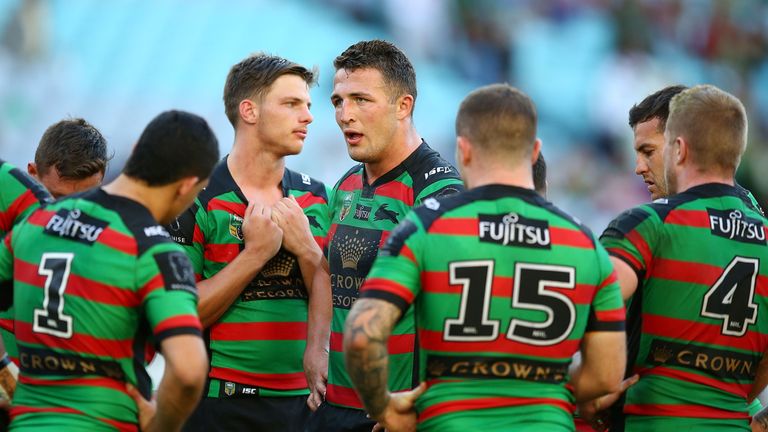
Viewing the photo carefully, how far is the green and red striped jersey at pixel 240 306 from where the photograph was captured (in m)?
5.82

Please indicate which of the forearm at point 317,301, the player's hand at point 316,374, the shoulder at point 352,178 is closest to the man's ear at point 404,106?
the shoulder at point 352,178

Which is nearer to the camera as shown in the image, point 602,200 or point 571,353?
point 571,353

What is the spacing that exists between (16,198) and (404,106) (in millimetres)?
2249

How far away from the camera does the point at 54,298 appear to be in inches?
161

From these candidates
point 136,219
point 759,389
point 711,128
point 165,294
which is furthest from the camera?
→ point 759,389

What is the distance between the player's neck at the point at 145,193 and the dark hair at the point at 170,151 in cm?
3

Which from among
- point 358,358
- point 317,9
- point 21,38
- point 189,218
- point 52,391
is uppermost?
point 317,9

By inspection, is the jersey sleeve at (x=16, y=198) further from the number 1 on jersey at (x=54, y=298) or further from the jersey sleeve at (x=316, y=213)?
the jersey sleeve at (x=316, y=213)

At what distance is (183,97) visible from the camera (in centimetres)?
1600

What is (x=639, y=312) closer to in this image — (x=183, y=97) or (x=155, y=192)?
(x=155, y=192)

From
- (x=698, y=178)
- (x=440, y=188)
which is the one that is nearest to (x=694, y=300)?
(x=698, y=178)

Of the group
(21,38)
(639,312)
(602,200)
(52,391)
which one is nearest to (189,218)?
(52,391)

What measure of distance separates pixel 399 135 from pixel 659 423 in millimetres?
2240

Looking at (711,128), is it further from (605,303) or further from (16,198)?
(16,198)
